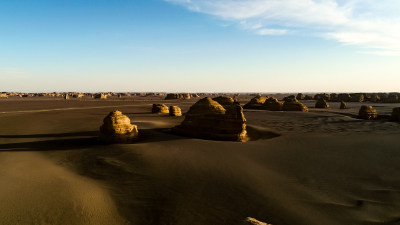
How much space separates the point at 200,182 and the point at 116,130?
7088mm

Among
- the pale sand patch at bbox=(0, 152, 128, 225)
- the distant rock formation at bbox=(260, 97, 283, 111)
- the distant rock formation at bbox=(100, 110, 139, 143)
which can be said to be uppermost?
the distant rock formation at bbox=(260, 97, 283, 111)

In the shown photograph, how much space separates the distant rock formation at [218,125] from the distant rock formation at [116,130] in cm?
385

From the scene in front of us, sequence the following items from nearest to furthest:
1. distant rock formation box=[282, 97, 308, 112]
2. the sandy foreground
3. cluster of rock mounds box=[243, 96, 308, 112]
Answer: the sandy foreground → distant rock formation box=[282, 97, 308, 112] → cluster of rock mounds box=[243, 96, 308, 112]

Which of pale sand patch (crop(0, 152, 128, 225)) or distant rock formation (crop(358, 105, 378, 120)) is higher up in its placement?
distant rock formation (crop(358, 105, 378, 120))

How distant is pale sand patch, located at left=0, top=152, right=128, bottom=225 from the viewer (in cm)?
556

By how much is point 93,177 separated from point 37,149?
19.8 ft

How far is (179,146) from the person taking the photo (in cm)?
1209

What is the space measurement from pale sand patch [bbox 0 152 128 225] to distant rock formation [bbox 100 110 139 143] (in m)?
4.01

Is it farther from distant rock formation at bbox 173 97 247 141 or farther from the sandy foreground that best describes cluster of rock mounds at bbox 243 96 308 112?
distant rock formation at bbox 173 97 247 141

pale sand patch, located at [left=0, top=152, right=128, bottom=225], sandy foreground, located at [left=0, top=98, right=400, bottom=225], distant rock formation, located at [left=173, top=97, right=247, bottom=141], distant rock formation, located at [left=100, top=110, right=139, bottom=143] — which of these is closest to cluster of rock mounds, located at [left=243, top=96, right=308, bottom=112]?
sandy foreground, located at [left=0, top=98, right=400, bottom=225]

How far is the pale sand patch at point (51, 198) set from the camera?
5562 mm

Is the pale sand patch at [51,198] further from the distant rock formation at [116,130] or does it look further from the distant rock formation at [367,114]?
the distant rock formation at [367,114]

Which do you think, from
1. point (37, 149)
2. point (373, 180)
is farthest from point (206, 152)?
point (37, 149)

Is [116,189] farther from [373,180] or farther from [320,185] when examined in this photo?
[373,180]
